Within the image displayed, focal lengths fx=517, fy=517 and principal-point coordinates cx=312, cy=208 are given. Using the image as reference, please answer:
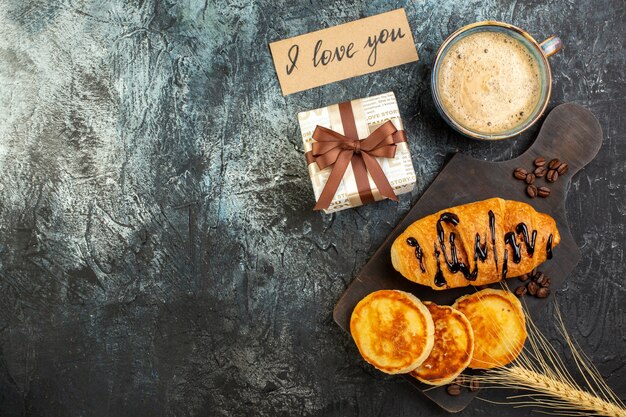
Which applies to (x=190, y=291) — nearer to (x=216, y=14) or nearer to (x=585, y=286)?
(x=216, y=14)

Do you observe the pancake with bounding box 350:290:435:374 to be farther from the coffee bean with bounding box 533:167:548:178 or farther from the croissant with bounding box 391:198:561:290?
the coffee bean with bounding box 533:167:548:178

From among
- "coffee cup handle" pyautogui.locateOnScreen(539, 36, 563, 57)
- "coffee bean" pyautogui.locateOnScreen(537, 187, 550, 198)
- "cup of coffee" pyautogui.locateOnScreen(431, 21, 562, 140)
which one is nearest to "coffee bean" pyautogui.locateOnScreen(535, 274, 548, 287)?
"coffee bean" pyautogui.locateOnScreen(537, 187, 550, 198)

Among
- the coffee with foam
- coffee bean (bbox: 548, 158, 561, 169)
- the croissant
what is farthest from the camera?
coffee bean (bbox: 548, 158, 561, 169)

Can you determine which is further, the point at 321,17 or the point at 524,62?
the point at 321,17

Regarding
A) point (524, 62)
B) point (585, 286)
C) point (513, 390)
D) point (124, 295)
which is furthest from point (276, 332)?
point (524, 62)

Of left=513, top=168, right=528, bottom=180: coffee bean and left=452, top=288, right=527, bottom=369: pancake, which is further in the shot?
left=513, top=168, right=528, bottom=180: coffee bean

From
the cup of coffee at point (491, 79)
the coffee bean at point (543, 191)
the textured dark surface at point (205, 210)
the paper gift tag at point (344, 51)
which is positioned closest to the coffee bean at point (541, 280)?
the textured dark surface at point (205, 210)
